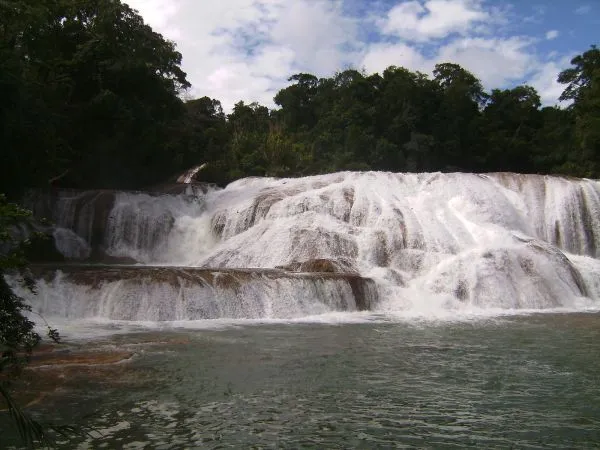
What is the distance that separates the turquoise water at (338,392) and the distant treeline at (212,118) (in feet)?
26.5

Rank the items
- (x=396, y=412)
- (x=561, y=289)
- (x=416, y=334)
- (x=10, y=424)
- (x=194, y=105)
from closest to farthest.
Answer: (x=10, y=424) → (x=396, y=412) → (x=416, y=334) → (x=561, y=289) → (x=194, y=105)

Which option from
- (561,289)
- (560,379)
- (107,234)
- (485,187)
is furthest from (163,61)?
(560,379)

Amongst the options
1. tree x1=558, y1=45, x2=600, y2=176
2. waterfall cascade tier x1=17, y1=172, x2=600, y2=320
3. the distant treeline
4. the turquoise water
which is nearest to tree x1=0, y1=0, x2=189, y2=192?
the distant treeline

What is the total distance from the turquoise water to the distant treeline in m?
8.07

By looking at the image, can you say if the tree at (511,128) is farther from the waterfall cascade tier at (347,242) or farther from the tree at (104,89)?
the tree at (104,89)

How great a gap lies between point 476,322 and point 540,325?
1264 millimetres

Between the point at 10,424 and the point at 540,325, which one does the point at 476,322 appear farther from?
the point at 10,424

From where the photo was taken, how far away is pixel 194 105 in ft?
144

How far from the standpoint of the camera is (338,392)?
701 cm

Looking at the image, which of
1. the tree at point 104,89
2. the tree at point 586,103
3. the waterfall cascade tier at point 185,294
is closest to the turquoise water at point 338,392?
the waterfall cascade tier at point 185,294

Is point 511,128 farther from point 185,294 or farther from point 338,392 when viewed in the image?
point 338,392

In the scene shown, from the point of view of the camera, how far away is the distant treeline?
16.9m

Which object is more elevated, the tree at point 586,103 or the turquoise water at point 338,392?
the tree at point 586,103

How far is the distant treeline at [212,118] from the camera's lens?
55.4 feet
